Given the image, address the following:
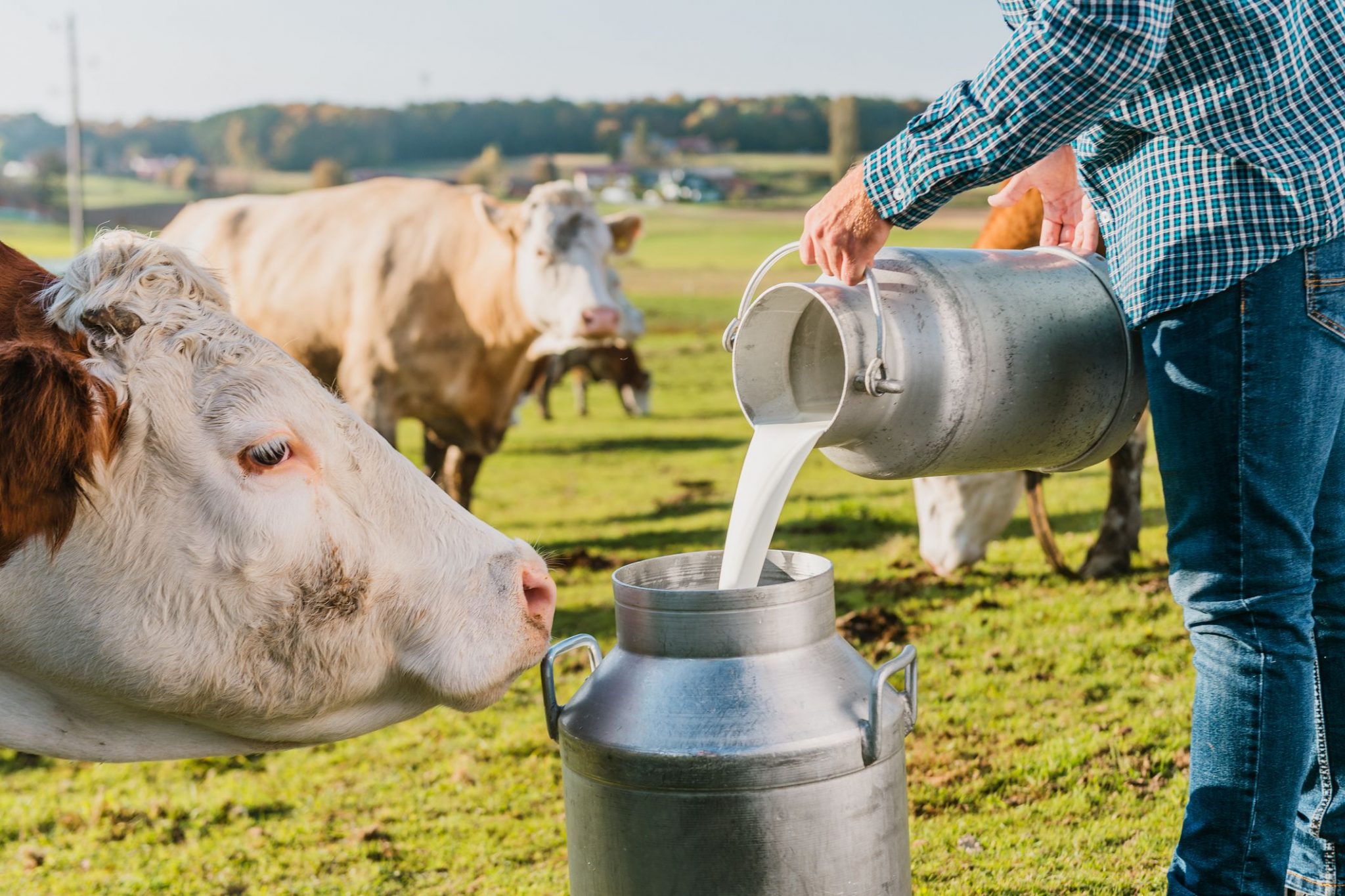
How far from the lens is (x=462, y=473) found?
7656 mm

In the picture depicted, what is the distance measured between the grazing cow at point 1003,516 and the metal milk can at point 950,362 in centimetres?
327

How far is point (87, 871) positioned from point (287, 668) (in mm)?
1890

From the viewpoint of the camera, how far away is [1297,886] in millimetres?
2273

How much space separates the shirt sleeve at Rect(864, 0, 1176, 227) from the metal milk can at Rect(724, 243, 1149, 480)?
0.62ft

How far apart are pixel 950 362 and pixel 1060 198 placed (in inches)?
27.4

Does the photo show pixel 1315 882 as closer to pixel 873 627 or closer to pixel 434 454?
pixel 873 627

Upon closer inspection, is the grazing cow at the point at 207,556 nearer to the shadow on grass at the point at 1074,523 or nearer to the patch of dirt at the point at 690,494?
the shadow on grass at the point at 1074,523

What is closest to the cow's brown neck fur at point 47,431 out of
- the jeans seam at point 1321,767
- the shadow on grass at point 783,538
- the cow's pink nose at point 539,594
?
the cow's pink nose at point 539,594

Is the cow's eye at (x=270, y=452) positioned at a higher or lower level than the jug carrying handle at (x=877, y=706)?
higher

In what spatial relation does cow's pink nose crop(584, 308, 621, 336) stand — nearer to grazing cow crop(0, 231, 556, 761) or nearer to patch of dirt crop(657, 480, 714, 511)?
patch of dirt crop(657, 480, 714, 511)

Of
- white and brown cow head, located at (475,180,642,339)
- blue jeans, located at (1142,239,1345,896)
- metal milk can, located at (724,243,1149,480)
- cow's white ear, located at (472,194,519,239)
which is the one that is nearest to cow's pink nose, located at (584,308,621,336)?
white and brown cow head, located at (475,180,642,339)

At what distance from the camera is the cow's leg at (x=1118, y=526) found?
18.9 feet

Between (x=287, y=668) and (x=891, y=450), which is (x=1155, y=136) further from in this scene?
(x=287, y=668)

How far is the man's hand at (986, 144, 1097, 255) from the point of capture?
2.59 m
